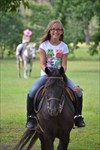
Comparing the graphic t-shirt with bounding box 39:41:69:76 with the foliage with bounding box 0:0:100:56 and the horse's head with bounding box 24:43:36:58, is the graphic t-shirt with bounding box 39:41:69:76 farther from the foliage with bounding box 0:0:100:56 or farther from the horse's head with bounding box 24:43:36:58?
the horse's head with bounding box 24:43:36:58

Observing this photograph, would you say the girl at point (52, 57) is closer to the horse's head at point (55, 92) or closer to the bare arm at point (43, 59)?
the bare arm at point (43, 59)

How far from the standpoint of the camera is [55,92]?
8359 mm

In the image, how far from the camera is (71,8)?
1575 inches

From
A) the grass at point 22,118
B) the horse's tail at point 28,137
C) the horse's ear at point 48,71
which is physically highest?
the horse's ear at point 48,71

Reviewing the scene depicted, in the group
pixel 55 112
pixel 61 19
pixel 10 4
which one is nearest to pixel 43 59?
pixel 55 112

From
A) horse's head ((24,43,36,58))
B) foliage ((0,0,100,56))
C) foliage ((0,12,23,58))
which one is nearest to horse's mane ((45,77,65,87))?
foliage ((0,0,100,56))

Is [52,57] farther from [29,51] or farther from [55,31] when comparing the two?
[29,51]

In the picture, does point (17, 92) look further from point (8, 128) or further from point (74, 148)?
point (74, 148)

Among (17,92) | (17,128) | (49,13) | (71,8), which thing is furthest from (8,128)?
(49,13)

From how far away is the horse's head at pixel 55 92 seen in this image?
823cm

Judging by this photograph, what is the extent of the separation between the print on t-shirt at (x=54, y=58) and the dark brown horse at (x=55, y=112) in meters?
0.36

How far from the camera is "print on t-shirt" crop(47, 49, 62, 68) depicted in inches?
351

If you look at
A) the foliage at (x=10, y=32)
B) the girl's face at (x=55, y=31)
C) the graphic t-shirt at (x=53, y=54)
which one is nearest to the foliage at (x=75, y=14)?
the foliage at (x=10, y=32)

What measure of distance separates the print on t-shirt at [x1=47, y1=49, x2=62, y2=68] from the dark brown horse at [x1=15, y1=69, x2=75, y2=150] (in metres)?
0.36
